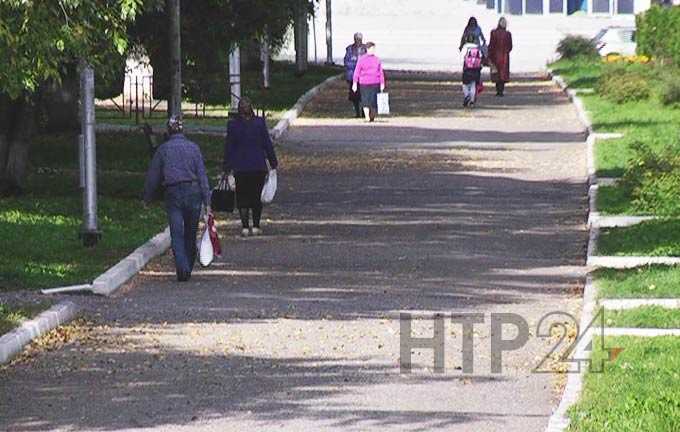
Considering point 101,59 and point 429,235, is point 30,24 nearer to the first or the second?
point 101,59

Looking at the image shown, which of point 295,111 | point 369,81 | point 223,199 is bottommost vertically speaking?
point 295,111

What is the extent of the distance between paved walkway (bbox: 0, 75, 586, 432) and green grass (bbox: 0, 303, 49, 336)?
44 cm

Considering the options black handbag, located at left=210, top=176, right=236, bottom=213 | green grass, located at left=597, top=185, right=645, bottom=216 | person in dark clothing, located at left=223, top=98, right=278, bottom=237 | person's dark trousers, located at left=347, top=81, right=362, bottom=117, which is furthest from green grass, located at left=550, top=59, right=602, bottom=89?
black handbag, located at left=210, top=176, right=236, bottom=213

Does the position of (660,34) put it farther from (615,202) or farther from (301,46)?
(615,202)

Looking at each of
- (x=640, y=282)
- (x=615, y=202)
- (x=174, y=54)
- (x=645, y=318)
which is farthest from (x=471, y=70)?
(x=645, y=318)

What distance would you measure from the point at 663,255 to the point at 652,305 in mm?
3468

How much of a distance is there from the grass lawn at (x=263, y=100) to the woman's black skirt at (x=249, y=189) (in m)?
14.6

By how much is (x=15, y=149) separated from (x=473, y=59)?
18.7 metres

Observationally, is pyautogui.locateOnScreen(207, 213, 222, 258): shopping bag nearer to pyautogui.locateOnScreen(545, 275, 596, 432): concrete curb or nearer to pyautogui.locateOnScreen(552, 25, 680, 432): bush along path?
pyautogui.locateOnScreen(552, 25, 680, 432): bush along path

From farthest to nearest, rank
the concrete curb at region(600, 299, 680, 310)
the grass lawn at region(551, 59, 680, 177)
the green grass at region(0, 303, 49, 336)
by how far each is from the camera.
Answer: the grass lawn at region(551, 59, 680, 177), the concrete curb at region(600, 299, 680, 310), the green grass at region(0, 303, 49, 336)

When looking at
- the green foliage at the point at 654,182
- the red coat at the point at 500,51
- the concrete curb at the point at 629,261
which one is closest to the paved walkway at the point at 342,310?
the concrete curb at the point at 629,261

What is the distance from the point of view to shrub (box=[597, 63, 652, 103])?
42281 millimetres

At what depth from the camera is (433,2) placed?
97.2 meters

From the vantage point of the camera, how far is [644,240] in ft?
67.1
